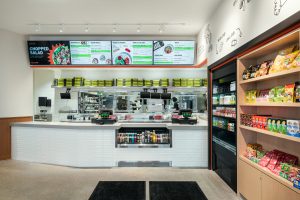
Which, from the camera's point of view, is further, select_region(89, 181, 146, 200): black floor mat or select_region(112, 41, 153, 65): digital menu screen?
select_region(112, 41, 153, 65): digital menu screen

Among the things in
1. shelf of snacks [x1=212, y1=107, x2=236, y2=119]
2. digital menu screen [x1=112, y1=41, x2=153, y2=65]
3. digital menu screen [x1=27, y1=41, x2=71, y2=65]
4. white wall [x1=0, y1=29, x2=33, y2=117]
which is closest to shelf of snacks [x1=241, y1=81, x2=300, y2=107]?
shelf of snacks [x1=212, y1=107, x2=236, y2=119]

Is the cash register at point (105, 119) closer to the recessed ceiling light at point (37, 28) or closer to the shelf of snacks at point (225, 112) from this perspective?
the shelf of snacks at point (225, 112)

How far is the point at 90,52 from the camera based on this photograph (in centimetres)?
657

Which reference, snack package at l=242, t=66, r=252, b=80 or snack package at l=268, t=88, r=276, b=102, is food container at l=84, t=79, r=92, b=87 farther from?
snack package at l=268, t=88, r=276, b=102

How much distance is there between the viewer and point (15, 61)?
21.1 ft

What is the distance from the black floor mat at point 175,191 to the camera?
103 inches

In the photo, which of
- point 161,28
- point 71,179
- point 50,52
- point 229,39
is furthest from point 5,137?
point 229,39

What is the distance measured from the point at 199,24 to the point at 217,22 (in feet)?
3.80

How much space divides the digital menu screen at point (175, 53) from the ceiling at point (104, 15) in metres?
0.34

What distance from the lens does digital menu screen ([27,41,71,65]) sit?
6.58 m

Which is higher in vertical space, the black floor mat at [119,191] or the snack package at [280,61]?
the snack package at [280,61]

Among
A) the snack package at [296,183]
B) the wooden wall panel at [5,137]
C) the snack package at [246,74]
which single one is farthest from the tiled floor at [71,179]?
the snack package at [246,74]

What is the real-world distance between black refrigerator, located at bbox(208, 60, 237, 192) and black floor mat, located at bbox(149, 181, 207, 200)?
1.36 meters

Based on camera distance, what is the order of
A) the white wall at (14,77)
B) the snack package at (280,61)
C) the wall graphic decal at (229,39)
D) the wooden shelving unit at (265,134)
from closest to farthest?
the wooden shelving unit at (265,134) → the snack package at (280,61) → the wall graphic decal at (229,39) → the white wall at (14,77)
